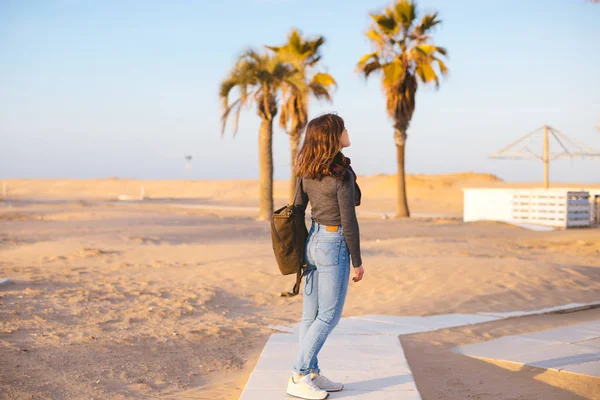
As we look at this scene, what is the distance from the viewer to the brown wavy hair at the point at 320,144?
4516 mm

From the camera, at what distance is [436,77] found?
26422 mm

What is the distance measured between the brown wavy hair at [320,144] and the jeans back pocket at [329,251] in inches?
16.7

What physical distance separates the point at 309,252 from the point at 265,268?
23.8ft

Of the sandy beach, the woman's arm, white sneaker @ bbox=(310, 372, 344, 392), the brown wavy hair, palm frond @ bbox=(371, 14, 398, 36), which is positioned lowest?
the sandy beach

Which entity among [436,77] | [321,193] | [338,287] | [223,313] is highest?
[436,77]

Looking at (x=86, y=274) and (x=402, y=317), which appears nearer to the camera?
(x=402, y=317)

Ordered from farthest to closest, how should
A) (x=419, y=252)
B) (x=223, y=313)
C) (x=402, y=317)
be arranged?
1. (x=419, y=252)
2. (x=223, y=313)
3. (x=402, y=317)

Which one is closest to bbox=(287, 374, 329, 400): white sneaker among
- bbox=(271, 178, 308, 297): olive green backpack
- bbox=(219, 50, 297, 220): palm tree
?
bbox=(271, 178, 308, 297): olive green backpack

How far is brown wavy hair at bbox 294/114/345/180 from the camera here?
452 centimetres

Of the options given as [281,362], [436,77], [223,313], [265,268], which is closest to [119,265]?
[265,268]

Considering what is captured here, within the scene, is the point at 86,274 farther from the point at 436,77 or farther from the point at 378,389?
the point at 436,77

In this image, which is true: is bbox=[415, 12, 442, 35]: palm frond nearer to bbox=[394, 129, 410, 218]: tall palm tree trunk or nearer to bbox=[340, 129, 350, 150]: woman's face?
bbox=[394, 129, 410, 218]: tall palm tree trunk

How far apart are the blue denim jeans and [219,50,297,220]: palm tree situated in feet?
57.4

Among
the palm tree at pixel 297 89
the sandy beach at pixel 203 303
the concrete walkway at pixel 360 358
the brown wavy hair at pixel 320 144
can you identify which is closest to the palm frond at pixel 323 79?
the palm tree at pixel 297 89
